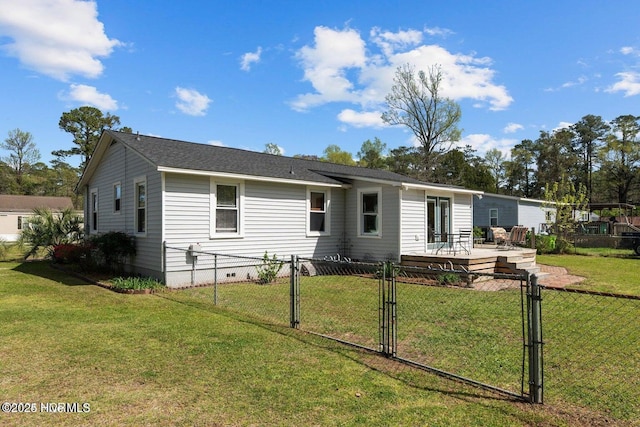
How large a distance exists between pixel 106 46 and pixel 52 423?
1573 centimetres

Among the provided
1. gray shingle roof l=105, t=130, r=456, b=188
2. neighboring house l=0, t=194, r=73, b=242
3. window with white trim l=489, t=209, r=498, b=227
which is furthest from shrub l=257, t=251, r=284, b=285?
neighboring house l=0, t=194, r=73, b=242

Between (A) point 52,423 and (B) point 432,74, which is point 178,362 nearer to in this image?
(A) point 52,423

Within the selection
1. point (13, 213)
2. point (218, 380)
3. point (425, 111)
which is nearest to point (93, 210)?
point (218, 380)

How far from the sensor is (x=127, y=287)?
9.08m

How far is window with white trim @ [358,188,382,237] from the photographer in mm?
13016

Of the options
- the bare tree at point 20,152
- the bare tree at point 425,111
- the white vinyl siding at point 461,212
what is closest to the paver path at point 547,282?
the white vinyl siding at point 461,212

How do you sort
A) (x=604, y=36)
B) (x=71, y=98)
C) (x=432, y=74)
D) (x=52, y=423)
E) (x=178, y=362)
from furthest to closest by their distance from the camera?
(x=71, y=98) → (x=432, y=74) → (x=604, y=36) → (x=178, y=362) → (x=52, y=423)

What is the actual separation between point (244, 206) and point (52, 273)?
21.5 feet

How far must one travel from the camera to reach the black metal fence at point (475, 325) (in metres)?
3.70

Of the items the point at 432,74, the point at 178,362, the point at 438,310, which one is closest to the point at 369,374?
the point at 178,362

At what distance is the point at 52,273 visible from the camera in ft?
40.0

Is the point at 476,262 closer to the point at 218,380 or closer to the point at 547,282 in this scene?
the point at 547,282

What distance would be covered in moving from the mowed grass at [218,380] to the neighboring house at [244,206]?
428 centimetres

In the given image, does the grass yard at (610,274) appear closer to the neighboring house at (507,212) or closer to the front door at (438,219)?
the front door at (438,219)
